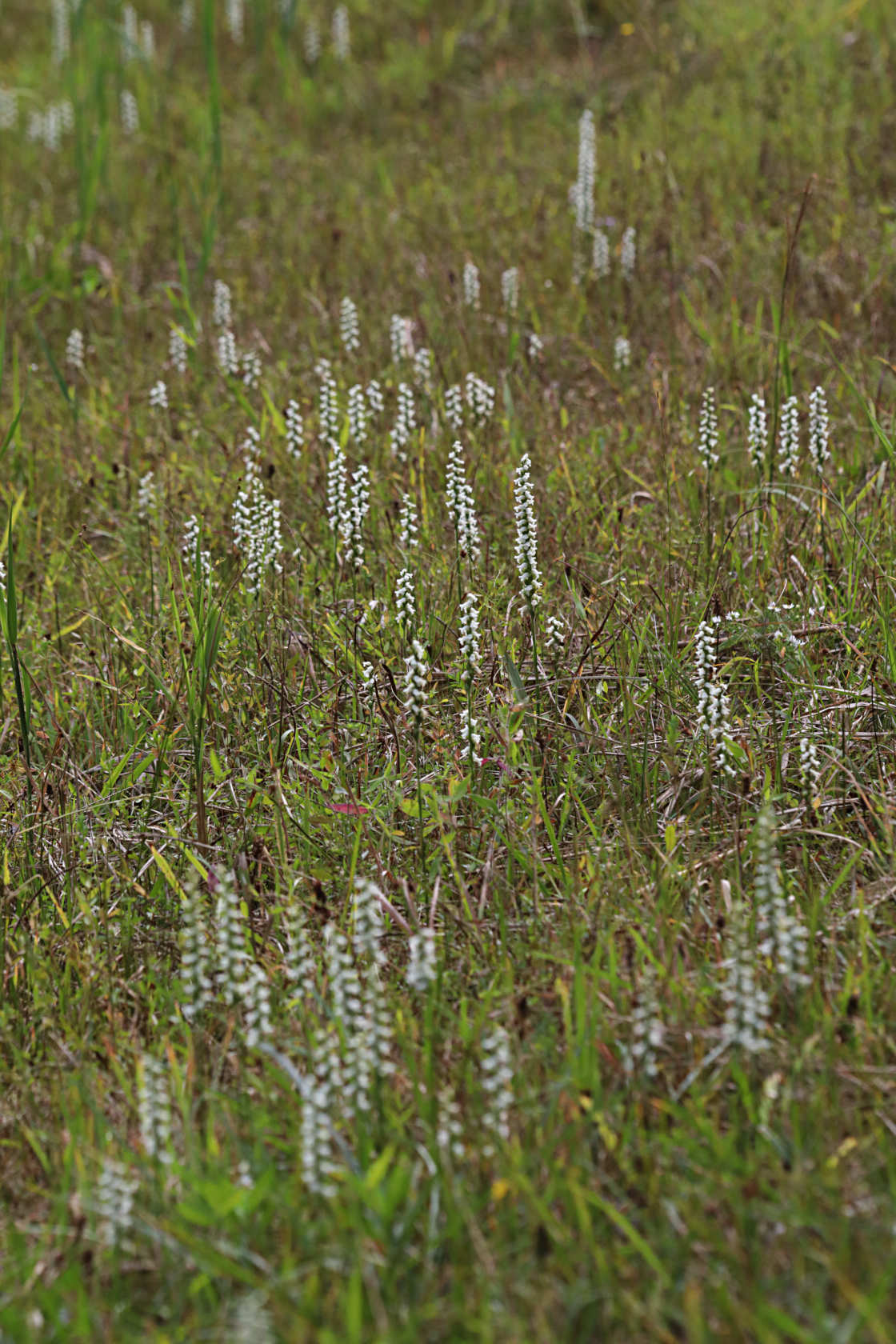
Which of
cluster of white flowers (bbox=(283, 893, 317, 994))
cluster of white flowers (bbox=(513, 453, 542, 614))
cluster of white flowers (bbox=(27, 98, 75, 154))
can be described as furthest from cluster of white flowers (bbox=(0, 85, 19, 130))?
cluster of white flowers (bbox=(283, 893, 317, 994))

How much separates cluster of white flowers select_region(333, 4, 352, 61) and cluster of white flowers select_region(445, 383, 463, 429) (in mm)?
4937

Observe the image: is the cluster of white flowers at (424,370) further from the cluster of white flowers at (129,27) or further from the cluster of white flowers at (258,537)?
the cluster of white flowers at (129,27)

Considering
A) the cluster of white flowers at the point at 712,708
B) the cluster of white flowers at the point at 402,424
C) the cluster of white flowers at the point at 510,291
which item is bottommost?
the cluster of white flowers at the point at 712,708

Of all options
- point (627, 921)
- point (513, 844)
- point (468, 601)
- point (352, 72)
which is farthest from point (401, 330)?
point (352, 72)

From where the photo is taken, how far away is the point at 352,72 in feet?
24.7

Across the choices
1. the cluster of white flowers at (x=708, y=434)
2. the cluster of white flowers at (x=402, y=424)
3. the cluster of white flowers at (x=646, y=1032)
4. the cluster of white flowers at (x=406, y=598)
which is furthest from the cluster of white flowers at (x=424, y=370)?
the cluster of white flowers at (x=646, y=1032)

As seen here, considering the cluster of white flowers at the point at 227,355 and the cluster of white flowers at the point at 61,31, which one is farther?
the cluster of white flowers at the point at 61,31

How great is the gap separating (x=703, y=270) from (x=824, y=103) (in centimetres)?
159

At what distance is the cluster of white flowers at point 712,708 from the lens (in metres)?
2.33

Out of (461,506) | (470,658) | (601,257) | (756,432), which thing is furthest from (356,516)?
(601,257)

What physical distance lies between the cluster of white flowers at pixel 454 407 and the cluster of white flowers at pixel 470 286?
78 centimetres

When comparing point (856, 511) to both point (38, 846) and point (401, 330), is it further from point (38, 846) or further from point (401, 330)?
point (38, 846)

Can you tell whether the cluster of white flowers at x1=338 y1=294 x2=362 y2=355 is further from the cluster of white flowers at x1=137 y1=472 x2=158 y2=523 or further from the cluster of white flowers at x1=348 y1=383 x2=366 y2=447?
the cluster of white flowers at x1=137 y1=472 x2=158 y2=523

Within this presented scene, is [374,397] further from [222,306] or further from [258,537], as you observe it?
[222,306]
